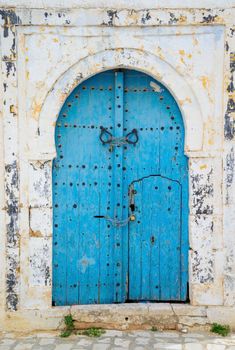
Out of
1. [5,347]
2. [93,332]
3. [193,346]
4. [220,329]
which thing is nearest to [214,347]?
[193,346]

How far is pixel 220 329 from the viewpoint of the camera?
5395 millimetres

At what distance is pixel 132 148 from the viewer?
568cm

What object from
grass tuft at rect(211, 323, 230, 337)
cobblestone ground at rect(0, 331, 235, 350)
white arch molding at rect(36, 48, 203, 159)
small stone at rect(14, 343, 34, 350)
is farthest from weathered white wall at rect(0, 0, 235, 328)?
small stone at rect(14, 343, 34, 350)

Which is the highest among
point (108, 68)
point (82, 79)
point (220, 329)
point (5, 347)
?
point (108, 68)

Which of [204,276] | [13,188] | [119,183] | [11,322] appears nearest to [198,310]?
[204,276]

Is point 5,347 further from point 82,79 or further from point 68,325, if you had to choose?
point 82,79

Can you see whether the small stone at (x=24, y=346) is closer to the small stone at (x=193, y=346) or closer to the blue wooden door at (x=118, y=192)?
the blue wooden door at (x=118, y=192)

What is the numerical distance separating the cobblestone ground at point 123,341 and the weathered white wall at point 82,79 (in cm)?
22

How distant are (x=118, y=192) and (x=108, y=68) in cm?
128

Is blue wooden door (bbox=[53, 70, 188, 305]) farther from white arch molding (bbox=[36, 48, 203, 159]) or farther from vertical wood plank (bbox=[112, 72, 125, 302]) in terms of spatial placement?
white arch molding (bbox=[36, 48, 203, 159])

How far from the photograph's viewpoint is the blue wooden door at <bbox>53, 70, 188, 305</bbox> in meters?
5.63

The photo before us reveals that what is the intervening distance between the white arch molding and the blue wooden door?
0.66 feet

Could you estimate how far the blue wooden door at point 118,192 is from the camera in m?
5.63

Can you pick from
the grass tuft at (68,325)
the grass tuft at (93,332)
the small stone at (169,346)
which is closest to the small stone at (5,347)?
the grass tuft at (68,325)
